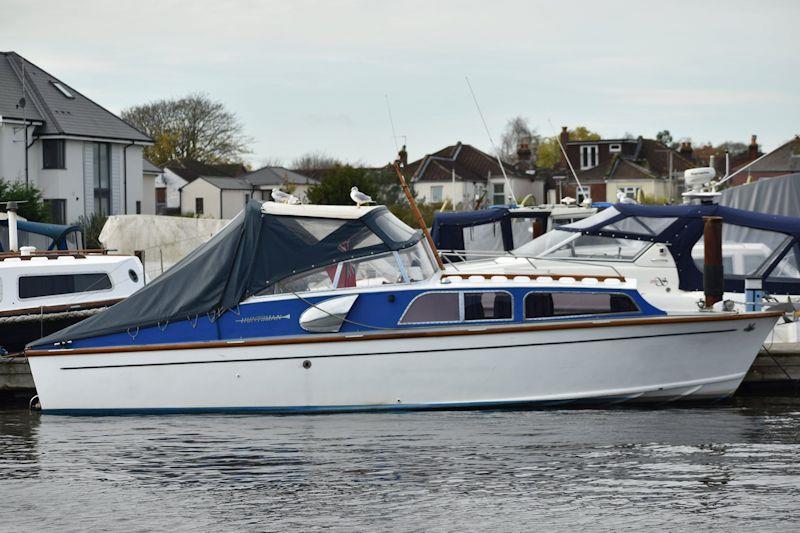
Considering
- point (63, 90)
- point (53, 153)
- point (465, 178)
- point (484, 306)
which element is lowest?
point (484, 306)

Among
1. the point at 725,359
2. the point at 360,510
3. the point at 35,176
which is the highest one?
the point at 35,176

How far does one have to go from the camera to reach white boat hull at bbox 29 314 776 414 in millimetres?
14367

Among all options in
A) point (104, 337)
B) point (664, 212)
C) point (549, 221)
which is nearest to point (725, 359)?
point (664, 212)

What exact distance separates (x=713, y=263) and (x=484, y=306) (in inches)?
144

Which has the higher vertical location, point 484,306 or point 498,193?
point 498,193

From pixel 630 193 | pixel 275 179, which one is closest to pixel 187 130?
pixel 275 179

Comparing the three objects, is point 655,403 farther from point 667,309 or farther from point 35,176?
point 35,176

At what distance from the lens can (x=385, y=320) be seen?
570 inches

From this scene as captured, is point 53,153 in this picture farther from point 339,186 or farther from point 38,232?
point 38,232

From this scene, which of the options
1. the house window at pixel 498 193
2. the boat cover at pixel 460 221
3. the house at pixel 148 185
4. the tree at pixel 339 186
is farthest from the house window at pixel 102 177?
the house window at pixel 498 193

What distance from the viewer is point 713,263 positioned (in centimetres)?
1608

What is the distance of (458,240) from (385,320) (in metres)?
10.00

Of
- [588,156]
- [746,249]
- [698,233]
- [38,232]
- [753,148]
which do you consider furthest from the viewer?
[588,156]

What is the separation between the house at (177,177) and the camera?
3425 inches
